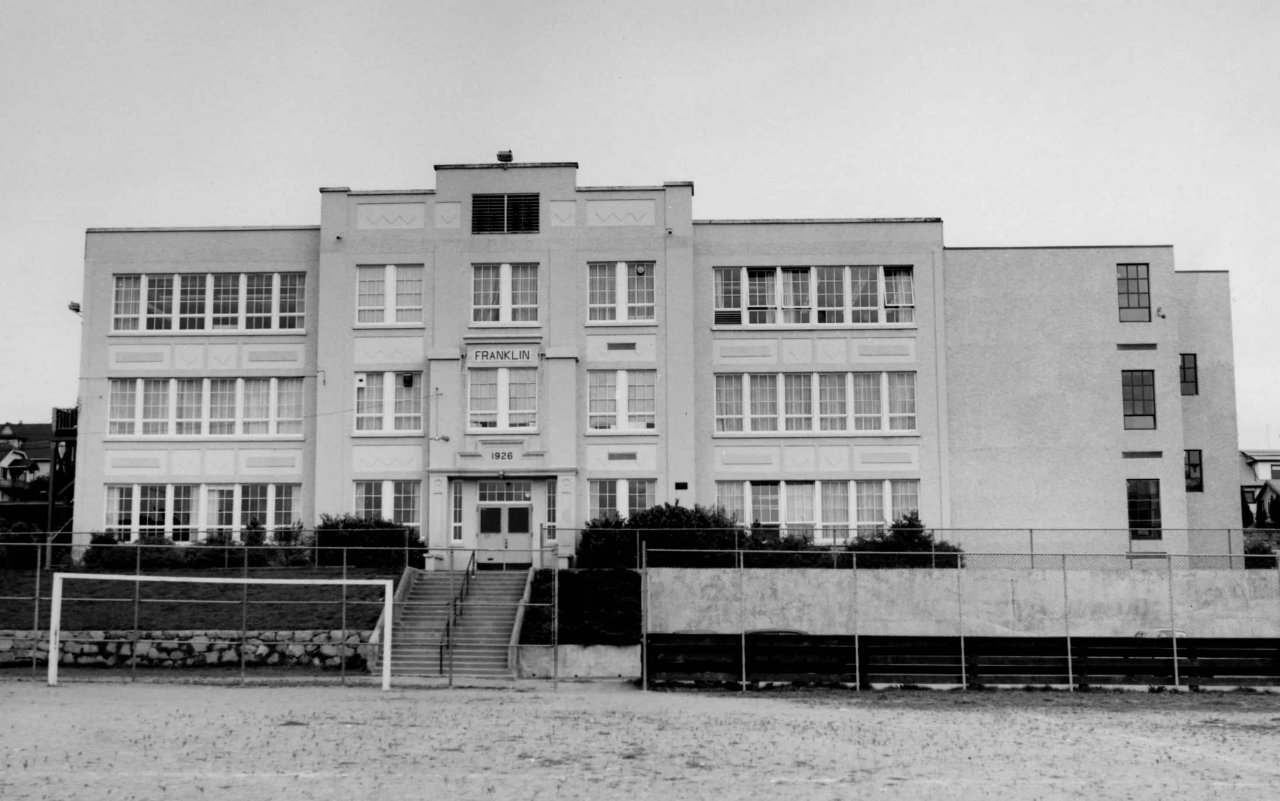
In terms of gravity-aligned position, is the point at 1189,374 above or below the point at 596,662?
above

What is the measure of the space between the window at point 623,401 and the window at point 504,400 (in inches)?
72.4

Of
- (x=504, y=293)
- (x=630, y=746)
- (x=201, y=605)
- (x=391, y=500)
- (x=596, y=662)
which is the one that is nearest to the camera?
(x=630, y=746)

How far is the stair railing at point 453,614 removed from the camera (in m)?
31.4

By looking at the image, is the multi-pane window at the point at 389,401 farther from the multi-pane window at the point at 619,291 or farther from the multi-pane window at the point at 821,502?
the multi-pane window at the point at 821,502

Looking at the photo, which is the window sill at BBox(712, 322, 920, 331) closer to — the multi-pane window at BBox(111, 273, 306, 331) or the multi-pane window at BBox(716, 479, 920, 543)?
the multi-pane window at BBox(716, 479, 920, 543)

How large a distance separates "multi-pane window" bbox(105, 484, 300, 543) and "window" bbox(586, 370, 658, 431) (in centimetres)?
992

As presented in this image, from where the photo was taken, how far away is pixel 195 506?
44.8 meters

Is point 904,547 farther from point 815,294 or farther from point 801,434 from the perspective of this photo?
point 815,294

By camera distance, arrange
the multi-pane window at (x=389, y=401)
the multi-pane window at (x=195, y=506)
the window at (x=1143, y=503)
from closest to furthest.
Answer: the window at (x=1143, y=503) → the multi-pane window at (x=389, y=401) → the multi-pane window at (x=195, y=506)

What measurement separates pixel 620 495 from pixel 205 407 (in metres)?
13.7

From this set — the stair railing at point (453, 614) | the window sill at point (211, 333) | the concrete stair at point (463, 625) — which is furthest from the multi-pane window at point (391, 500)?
the window sill at point (211, 333)

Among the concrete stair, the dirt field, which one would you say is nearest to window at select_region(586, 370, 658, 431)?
the concrete stair

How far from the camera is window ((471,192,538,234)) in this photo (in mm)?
44688

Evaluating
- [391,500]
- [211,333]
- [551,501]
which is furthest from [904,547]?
[211,333]
